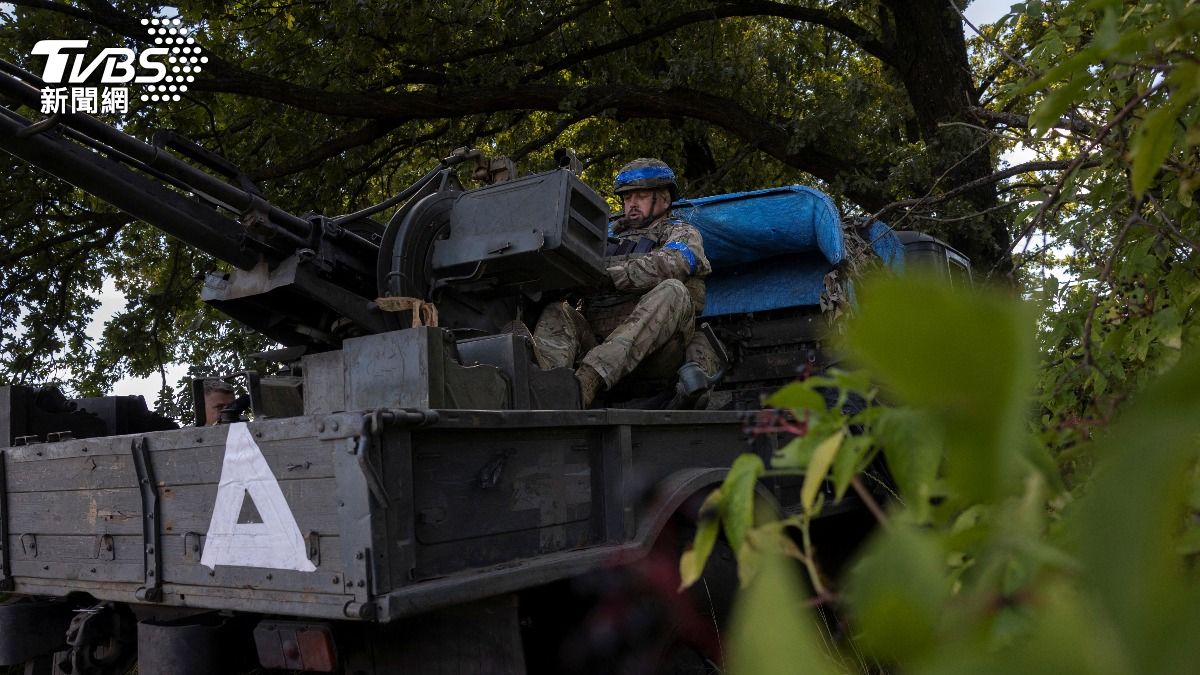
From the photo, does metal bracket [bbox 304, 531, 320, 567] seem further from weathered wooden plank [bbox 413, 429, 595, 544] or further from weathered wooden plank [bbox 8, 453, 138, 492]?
weathered wooden plank [bbox 8, 453, 138, 492]

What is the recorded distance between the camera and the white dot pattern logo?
33.8 feet

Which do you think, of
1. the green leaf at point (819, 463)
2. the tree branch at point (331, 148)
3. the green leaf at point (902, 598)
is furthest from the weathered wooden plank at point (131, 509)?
the tree branch at point (331, 148)

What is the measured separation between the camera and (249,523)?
3211 mm

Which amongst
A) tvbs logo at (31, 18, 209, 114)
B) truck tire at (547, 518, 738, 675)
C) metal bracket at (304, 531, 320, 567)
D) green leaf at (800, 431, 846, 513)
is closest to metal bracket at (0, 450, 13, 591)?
metal bracket at (304, 531, 320, 567)

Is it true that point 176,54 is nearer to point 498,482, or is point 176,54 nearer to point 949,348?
point 498,482

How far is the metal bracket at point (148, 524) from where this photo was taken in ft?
11.6

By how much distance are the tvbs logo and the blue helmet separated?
196 inches

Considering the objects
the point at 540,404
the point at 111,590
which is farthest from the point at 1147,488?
the point at 111,590

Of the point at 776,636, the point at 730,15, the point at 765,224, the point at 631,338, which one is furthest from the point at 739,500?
the point at 730,15

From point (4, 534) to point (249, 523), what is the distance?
166cm

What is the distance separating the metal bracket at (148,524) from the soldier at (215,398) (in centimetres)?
124

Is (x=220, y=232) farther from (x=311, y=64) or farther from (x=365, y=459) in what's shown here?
(x=311, y=64)

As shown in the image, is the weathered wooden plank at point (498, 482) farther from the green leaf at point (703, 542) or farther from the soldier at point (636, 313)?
the green leaf at point (703, 542)

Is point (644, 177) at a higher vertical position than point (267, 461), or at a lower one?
higher
